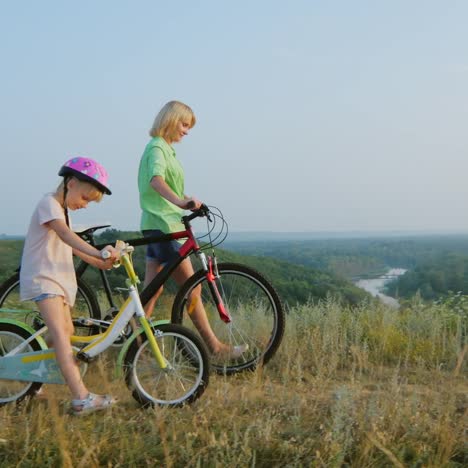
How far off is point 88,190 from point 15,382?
1.43m

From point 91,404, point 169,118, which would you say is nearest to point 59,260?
point 91,404

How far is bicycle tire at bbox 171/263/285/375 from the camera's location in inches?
175

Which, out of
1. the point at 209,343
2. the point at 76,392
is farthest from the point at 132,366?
the point at 209,343

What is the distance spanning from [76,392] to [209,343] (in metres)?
1.38

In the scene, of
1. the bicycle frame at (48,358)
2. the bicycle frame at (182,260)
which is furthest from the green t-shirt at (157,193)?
the bicycle frame at (48,358)

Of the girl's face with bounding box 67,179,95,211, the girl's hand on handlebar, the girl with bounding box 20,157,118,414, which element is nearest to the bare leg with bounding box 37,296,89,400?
the girl with bounding box 20,157,118,414

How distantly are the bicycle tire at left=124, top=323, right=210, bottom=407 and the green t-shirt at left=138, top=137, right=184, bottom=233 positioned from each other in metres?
1.08

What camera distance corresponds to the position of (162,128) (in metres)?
4.49

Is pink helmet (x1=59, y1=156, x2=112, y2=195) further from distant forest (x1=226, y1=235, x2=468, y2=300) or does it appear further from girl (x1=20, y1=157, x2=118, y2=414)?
distant forest (x1=226, y1=235, x2=468, y2=300)

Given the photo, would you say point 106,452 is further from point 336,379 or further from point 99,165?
point 336,379

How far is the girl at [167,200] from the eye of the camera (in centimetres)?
446

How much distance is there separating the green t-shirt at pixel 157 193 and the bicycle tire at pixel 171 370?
3.54ft

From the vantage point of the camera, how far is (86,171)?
3.54 meters

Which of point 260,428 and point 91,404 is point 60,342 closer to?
point 91,404
